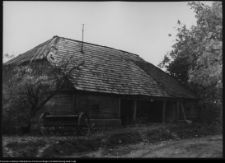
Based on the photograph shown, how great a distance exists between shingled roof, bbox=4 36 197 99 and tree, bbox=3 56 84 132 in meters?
2.05

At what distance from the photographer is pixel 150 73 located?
93.6 feet

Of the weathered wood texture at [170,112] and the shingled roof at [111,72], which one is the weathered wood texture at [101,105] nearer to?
the shingled roof at [111,72]

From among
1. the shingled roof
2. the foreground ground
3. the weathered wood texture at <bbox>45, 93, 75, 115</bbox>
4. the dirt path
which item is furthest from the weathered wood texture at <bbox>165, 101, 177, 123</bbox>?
the dirt path

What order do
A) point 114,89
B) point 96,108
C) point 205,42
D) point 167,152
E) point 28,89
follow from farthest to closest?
point 114,89, point 96,108, point 28,89, point 205,42, point 167,152

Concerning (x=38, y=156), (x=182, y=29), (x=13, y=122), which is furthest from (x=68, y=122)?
(x=182, y=29)

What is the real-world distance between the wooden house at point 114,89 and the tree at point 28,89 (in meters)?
1.87

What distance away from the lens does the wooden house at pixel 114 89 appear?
66.0 feet

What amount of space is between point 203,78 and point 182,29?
3179 mm

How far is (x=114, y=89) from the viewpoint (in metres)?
22.1

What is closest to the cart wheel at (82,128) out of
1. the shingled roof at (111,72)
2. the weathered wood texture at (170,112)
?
the shingled roof at (111,72)

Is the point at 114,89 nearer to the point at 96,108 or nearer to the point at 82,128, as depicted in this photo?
the point at 96,108

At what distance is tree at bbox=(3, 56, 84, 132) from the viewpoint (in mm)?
15719

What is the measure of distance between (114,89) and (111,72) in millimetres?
2115

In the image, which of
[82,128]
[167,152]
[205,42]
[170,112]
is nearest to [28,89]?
[82,128]
